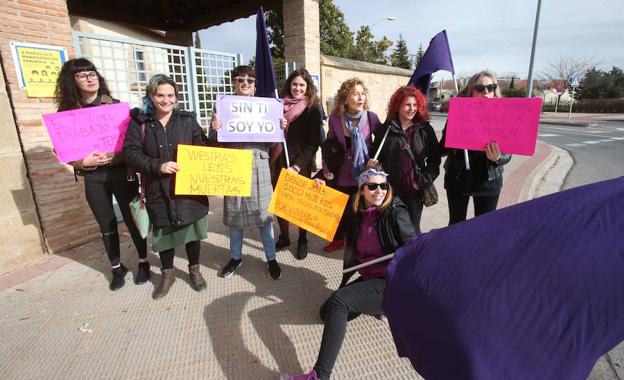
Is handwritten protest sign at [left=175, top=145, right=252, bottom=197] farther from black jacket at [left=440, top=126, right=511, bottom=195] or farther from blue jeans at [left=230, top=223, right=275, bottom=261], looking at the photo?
black jacket at [left=440, top=126, right=511, bottom=195]

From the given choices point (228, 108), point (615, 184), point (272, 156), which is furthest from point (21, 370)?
point (615, 184)

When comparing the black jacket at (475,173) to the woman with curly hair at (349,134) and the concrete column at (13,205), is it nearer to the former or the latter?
the woman with curly hair at (349,134)

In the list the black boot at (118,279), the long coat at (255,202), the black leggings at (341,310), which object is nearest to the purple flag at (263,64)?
the long coat at (255,202)

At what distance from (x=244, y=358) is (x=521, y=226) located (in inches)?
76.5

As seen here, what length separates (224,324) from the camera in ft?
8.81

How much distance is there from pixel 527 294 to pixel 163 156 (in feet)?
8.52

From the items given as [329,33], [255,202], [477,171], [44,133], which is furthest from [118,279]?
[329,33]

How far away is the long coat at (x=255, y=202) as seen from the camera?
3.13 m

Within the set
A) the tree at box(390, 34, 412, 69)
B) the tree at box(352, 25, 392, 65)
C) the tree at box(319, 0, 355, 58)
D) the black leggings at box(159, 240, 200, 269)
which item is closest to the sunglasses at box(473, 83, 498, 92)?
the black leggings at box(159, 240, 200, 269)

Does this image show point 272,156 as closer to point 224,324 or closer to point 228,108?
point 228,108

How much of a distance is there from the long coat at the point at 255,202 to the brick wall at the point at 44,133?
2192mm

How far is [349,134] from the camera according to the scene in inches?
126

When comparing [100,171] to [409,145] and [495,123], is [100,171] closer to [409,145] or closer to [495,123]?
[409,145]

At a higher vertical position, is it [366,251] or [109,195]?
[109,195]
